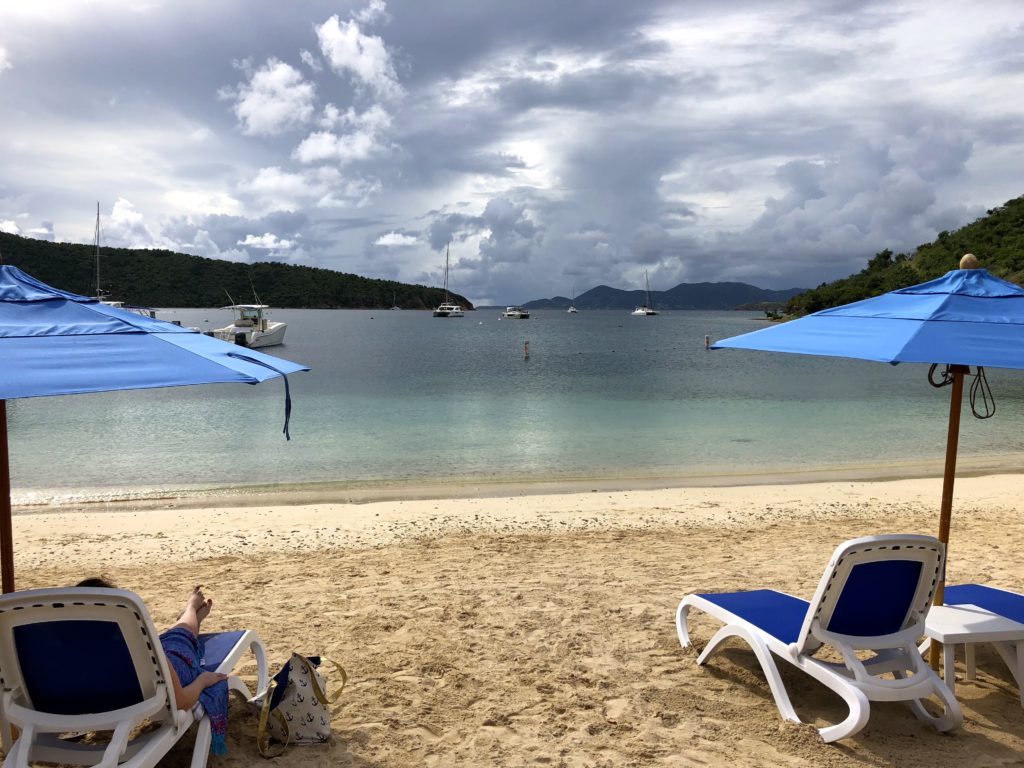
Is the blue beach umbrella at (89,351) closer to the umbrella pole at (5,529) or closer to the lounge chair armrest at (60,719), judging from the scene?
the umbrella pole at (5,529)

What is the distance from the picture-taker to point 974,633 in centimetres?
386

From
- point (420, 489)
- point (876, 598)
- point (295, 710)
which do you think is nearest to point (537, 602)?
point (295, 710)

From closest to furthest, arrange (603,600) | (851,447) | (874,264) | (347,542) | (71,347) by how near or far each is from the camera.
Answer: (71,347) → (603,600) → (347,542) → (851,447) → (874,264)

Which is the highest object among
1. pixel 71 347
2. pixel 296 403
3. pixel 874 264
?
pixel 874 264

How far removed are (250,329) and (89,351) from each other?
165 ft

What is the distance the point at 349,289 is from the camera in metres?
149

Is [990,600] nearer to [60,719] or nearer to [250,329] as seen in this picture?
[60,719]

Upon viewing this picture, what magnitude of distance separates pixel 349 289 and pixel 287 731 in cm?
15064

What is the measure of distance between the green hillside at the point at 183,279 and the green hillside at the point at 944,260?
208 feet

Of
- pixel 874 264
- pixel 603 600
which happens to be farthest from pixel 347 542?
pixel 874 264

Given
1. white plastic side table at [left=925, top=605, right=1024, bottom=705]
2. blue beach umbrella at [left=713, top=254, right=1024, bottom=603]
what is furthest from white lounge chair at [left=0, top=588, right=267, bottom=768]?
white plastic side table at [left=925, top=605, right=1024, bottom=705]

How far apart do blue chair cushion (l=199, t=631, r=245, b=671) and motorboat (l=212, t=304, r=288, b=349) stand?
46463 mm

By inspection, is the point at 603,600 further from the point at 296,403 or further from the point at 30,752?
the point at 296,403

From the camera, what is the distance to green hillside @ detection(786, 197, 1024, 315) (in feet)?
186
